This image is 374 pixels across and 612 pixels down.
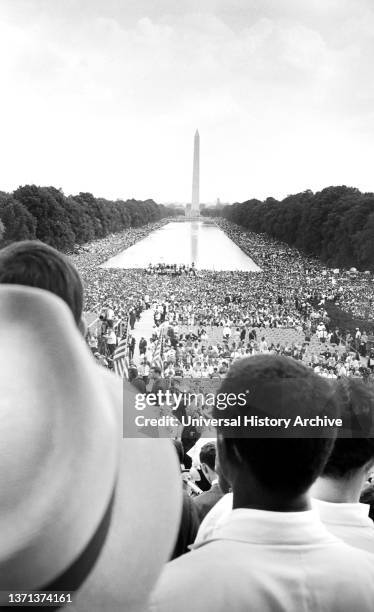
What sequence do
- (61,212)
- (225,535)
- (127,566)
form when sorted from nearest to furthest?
(127,566) < (225,535) < (61,212)

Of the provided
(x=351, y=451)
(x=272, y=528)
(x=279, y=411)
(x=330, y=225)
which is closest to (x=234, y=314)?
(x=351, y=451)

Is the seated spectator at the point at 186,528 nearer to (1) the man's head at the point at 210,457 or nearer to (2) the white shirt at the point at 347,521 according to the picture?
(2) the white shirt at the point at 347,521

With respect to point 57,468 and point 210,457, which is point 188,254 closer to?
point 210,457

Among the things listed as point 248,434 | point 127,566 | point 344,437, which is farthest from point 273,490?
point 344,437

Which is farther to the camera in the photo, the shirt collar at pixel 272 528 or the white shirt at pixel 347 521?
the white shirt at pixel 347 521

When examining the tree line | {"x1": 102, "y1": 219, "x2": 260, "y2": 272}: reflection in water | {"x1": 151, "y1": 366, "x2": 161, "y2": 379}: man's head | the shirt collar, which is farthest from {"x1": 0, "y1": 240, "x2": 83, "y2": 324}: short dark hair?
{"x1": 102, "y1": 219, "x2": 260, "y2": 272}: reflection in water

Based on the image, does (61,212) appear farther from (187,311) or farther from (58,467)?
(58,467)

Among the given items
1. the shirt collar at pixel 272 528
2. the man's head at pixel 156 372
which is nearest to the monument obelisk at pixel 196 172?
the man's head at pixel 156 372

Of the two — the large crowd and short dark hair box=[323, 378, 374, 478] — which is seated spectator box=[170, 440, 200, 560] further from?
the large crowd
